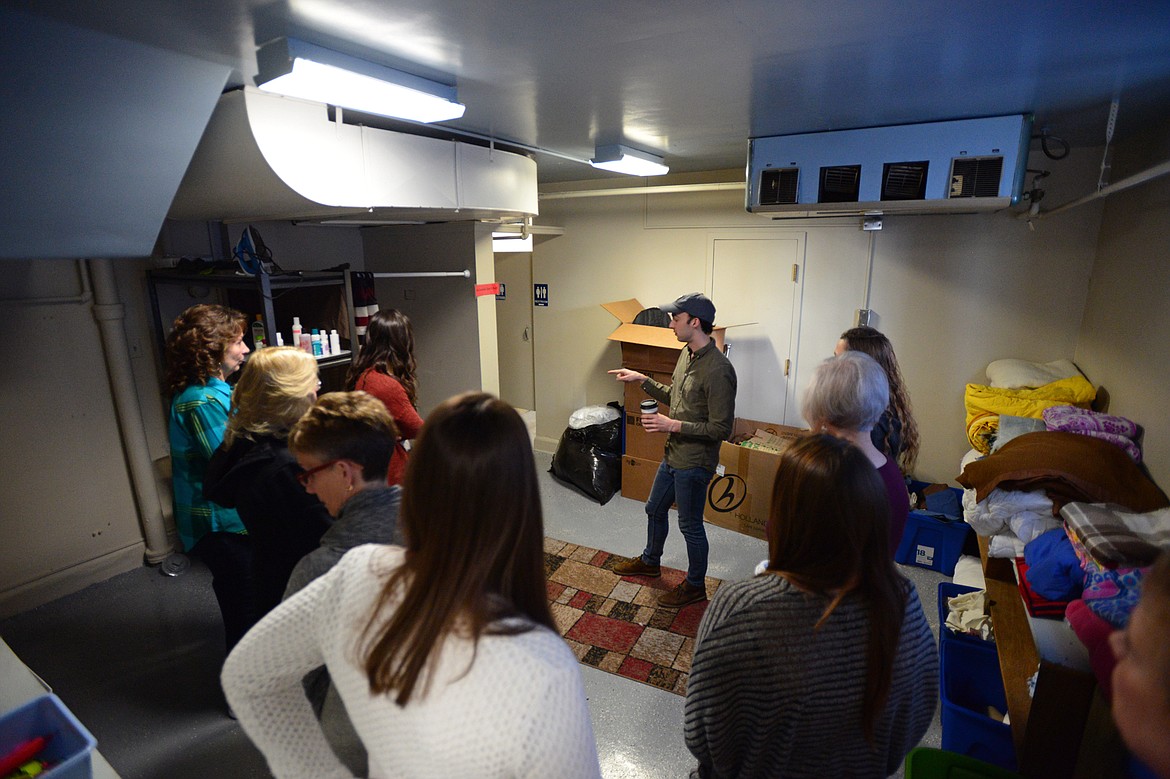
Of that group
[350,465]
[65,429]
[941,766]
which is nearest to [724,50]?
[350,465]

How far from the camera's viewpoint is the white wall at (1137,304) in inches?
83.9

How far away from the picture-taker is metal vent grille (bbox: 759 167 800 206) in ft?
9.09

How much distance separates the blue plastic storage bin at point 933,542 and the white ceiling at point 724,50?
2045mm

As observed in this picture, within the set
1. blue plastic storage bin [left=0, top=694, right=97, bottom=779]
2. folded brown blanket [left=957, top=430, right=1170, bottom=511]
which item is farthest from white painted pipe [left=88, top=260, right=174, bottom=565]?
folded brown blanket [left=957, top=430, right=1170, bottom=511]

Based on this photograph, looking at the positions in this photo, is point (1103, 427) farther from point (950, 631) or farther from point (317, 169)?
point (317, 169)

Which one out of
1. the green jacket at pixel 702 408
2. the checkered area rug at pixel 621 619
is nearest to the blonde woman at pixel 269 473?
the checkered area rug at pixel 621 619

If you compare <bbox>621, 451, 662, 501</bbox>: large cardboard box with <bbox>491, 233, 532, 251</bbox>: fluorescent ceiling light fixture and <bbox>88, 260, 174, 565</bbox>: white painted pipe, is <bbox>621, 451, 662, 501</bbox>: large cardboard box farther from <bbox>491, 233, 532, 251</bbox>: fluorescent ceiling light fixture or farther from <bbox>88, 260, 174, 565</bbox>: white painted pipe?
<bbox>88, 260, 174, 565</bbox>: white painted pipe

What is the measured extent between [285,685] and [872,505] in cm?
109

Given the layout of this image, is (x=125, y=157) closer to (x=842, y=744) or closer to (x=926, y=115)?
(x=842, y=744)

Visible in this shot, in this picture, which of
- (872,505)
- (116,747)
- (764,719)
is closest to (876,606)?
(872,505)

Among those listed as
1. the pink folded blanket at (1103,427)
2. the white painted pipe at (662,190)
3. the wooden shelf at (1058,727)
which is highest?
the white painted pipe at (662,190)

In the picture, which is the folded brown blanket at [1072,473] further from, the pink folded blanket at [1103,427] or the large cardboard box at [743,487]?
the large cardboard box at [743,487]

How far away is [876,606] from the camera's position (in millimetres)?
1064

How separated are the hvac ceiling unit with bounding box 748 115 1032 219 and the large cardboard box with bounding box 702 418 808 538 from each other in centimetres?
154
